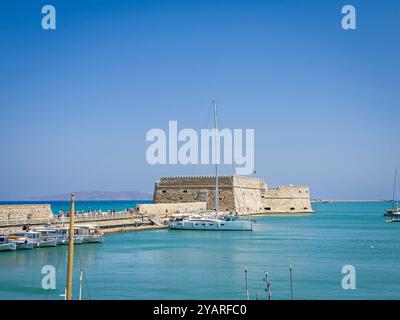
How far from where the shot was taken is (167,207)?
46.1 metres

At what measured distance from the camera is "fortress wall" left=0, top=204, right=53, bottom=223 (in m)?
26.6

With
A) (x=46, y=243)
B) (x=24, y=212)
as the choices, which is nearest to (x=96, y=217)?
(x=24, y=212)

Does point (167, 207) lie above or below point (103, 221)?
above

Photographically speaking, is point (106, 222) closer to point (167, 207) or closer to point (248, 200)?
point (167, 207)

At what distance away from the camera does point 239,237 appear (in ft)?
102

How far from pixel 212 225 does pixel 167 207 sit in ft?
34.4

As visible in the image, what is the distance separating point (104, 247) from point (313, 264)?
9893 mm

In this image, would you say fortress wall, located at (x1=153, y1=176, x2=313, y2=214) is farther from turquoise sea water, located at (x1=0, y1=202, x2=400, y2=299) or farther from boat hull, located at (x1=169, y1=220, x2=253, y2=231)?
turquoise sea water, located at (x1=0, y1=202, x2=400, y2=299)

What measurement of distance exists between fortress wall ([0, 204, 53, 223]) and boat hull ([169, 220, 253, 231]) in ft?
31.3

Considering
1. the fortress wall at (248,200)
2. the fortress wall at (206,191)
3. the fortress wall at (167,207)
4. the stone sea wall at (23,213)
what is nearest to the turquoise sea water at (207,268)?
the stone sea wall at (23,213)

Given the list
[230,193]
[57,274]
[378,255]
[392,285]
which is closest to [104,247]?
[57,274]

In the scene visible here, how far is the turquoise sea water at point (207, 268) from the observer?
13.1 metres

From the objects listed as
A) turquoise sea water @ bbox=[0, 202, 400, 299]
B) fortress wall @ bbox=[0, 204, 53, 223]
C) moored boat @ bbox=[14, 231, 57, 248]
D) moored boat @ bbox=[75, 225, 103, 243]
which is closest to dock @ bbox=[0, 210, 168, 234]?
fortress wall @ bbox=[0, 204, 53, 223]
